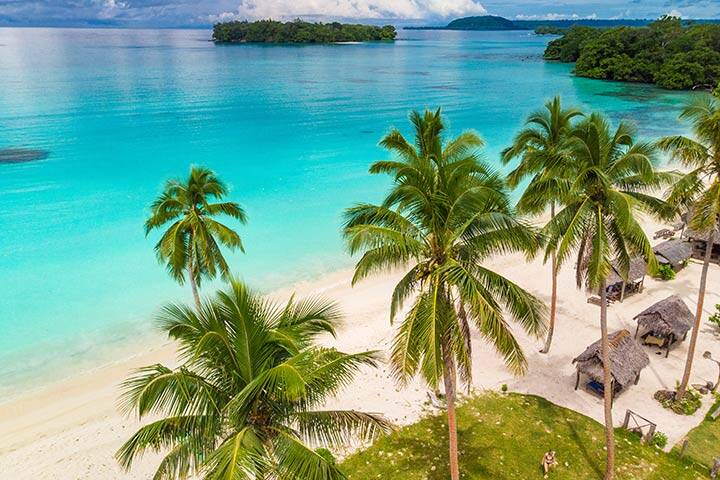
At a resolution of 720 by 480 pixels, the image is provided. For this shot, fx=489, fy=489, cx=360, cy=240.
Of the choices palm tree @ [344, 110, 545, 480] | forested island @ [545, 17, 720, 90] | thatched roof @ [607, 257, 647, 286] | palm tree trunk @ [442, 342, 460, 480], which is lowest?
thatched roof @ [607, 257, 647, 286]

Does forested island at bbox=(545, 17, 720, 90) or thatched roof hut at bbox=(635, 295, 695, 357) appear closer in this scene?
thatched roof hut at bbox=(635, 295, 695, 357)

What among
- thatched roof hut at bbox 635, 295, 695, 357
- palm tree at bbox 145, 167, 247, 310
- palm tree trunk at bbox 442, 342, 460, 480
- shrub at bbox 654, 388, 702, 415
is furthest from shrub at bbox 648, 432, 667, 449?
palm tree at bbox 145, 167, 247, 310

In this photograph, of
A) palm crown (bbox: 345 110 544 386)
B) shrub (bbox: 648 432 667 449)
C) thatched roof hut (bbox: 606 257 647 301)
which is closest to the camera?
palm crown (bbox: 345 110 544 386)

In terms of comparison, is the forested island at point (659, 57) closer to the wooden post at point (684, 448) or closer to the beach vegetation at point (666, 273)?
the beach vegetation at point (666, 273)

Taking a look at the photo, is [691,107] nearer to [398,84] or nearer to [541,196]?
[541,196]

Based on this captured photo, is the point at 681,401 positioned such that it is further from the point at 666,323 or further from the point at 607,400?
the point at 607,400

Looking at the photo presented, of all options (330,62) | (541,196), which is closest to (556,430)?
(541,196)

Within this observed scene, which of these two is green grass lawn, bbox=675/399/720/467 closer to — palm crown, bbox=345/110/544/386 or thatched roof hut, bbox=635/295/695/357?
thatched roof hut, bbox=635/295/695/357
